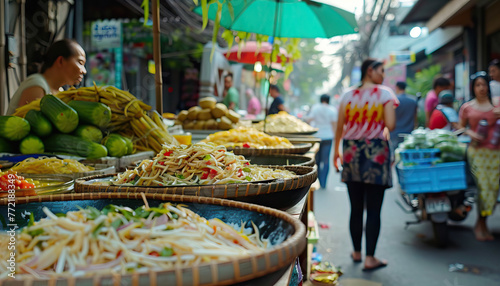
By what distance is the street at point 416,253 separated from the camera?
388 cm

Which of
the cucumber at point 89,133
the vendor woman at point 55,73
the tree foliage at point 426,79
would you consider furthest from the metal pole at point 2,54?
the tree foliage at point 426,79

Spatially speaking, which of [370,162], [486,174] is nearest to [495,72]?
[486,174]

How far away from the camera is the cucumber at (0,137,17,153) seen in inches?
85.3

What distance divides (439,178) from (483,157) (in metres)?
0.68

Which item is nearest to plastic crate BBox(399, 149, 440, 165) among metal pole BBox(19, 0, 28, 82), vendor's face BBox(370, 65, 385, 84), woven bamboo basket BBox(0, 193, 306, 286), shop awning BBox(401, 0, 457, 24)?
vendor's face BBox(370, 65, 385, 84)

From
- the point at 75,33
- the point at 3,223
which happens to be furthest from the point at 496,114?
the point at 75,33

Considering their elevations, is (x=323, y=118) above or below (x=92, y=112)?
above

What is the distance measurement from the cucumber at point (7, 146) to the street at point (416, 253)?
2936 mm

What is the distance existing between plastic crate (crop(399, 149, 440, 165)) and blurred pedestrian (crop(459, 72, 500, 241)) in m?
0.53

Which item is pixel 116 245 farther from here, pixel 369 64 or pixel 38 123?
pixel 369 64

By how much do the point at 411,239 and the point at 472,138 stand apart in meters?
1.41

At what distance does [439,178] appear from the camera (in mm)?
4793

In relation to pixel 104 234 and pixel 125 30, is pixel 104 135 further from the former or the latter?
pixel 125 30

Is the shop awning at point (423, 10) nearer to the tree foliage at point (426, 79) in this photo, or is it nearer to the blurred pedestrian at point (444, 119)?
the tree foliage at point (426, 79)
